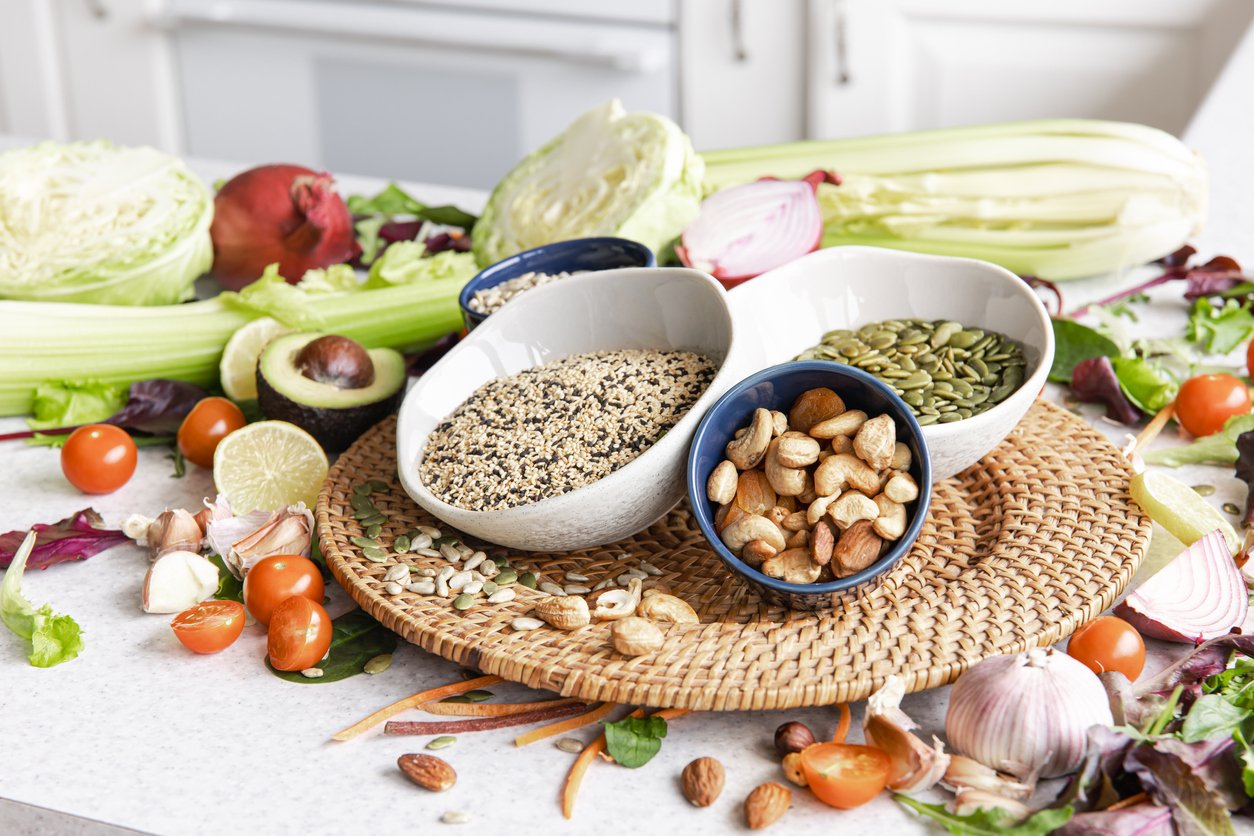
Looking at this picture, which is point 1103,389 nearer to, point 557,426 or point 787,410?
point 787,410

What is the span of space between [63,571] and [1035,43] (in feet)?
8.73

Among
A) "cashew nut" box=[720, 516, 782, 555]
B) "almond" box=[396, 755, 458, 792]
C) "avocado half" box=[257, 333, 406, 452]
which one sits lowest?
"almond" box=[396, 755, 458, 792]

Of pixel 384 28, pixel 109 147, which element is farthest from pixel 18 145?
pixel 384 28

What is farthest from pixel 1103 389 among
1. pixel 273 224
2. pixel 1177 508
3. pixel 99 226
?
pixel 99 226

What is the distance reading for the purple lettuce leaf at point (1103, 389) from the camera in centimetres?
150

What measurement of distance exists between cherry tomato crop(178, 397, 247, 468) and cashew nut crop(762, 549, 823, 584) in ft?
2.44

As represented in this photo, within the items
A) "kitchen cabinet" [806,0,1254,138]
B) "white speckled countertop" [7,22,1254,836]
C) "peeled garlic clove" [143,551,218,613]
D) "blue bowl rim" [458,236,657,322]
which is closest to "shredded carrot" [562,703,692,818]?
"white speckled countertop" [7,22,1254,836]

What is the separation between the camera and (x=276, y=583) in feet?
3.80

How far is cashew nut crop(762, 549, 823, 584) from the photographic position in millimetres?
1055

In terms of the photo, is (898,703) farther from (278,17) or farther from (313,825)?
(278,17)

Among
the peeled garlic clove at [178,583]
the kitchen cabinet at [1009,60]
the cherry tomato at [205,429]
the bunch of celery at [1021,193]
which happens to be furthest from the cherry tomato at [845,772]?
the kitchen cabinet at [1009,60]

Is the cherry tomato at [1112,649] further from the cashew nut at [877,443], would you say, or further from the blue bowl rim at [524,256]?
the blue bowl rim at [524,256]

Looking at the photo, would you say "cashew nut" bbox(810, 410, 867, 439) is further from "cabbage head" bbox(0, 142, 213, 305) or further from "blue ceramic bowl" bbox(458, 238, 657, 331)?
"cabbage head" bbox(0, 142, 213, 305)

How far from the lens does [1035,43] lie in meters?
3.06
